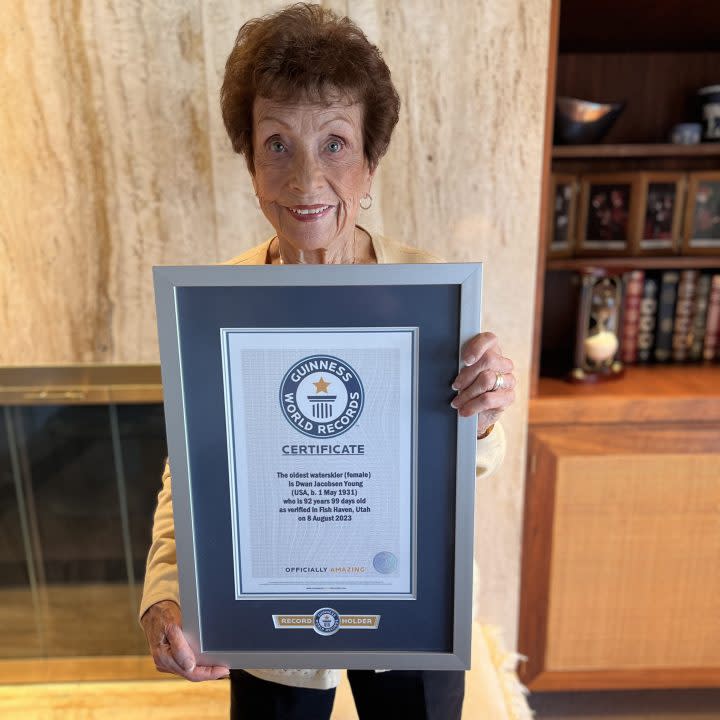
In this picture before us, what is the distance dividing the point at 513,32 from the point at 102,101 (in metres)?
→ 0.85

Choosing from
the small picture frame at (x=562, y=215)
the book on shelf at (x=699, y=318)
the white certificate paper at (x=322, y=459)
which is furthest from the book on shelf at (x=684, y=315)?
the white certificate paper at (x=322, y=459)

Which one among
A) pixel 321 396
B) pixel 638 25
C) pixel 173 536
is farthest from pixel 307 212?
pixel 638 25

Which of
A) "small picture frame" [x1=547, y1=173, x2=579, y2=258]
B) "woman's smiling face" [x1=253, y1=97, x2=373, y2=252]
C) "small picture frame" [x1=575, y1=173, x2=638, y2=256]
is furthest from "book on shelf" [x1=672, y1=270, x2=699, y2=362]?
"woman's smiling face" [x1=253, y1=97, x2=373, y2=252]

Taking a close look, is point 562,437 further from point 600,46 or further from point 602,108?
point 600,46

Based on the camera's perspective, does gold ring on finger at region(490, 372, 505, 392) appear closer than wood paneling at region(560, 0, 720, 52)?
Yes

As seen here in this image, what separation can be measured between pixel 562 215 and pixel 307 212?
107 cm

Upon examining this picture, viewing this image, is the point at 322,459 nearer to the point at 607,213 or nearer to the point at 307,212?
the point at 307,212

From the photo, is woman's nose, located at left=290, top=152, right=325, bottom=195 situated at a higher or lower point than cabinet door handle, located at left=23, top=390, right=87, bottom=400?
higher

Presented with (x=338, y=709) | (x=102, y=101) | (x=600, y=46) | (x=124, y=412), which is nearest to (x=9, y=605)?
(x=124, y=412)

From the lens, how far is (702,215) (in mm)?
1687

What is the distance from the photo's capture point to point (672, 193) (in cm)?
167

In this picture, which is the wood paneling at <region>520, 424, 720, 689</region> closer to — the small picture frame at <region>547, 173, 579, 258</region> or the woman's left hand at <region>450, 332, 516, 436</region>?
the small picture frame at <region>547, 173, 579, 258</region>

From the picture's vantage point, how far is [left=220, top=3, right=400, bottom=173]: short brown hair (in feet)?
2.56

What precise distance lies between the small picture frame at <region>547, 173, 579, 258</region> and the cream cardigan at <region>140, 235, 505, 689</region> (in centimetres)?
85
